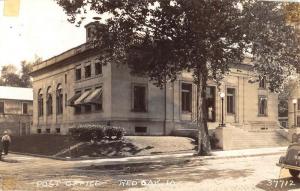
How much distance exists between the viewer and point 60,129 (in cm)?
3669

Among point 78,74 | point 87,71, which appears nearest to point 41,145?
point 87,71

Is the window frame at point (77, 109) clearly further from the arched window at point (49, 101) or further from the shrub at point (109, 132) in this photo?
the shrub at point (109, 132)

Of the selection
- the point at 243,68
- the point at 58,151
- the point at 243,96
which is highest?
A: the point at 243,68

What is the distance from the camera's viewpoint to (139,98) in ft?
101

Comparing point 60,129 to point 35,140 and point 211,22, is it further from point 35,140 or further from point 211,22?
point 211,22

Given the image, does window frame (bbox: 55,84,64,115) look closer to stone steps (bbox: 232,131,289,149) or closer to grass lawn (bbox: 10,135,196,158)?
grass lawn (bbox: 10,135,196,158)

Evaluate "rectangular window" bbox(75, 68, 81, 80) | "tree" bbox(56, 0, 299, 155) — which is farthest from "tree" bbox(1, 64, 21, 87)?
"tree" bbox(56, 0, 299, 155)

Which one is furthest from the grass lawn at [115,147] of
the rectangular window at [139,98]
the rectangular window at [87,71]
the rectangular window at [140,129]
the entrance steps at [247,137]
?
the rectangular window at [87,71]

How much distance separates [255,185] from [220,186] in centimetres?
102

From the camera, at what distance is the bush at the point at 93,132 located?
81.5 ft

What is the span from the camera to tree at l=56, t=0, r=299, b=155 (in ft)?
60.9

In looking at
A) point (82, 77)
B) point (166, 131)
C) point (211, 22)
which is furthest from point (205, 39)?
point (82, 77)

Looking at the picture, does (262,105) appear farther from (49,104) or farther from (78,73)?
(49,104)

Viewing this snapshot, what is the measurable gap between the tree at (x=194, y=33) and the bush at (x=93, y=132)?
4937 mm
